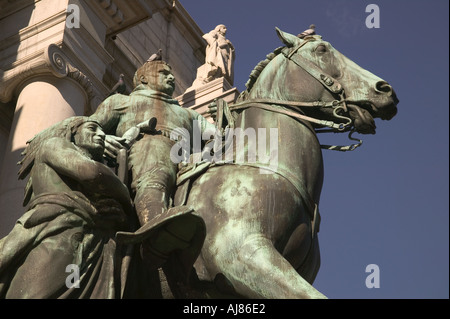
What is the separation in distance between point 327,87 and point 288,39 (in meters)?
0.71

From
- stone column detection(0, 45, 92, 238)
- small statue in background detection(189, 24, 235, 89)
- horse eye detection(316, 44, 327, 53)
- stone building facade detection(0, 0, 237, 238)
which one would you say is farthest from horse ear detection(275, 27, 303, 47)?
small statue in background detection(189, 24, 235, 89)

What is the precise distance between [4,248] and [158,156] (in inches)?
63.4

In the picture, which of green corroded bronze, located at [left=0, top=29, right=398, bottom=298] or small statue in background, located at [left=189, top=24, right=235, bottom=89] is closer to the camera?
green corroded bronze, located at [left=0, top=29, right=398, bottom=298]

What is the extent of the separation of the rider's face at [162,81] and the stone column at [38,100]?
392 cm

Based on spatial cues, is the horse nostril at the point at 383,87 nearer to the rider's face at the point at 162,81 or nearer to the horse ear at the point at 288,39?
the horse ear at the point at 288,39

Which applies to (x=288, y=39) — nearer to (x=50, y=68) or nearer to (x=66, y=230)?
(x=66, y=230)

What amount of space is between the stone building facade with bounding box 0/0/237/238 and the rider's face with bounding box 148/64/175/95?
3760mm

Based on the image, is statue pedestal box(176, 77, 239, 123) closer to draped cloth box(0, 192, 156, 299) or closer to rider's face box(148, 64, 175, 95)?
rider's face box(148, 64, 175, 95)

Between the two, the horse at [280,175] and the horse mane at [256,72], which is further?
the horse mane at [256,72]

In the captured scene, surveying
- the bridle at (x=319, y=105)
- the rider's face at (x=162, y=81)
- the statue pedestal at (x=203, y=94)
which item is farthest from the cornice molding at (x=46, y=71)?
the bridle at (x=319, y=105)

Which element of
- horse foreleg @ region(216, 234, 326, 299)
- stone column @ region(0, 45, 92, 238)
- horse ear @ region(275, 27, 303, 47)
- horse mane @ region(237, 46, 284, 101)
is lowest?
horse foreleg @ region(216, 234, 326, 299)

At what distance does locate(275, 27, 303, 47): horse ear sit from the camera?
28.7 feet

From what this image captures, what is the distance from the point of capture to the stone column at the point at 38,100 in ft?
42.0
